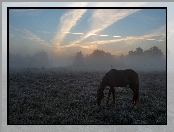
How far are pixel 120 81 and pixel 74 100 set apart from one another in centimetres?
218

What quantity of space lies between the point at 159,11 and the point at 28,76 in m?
6.38

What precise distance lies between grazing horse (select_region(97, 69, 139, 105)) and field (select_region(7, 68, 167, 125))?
7.0 inches

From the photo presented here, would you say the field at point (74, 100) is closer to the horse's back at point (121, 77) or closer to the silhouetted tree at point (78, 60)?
the horse's back at point (121, 77)

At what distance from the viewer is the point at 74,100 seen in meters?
10.4

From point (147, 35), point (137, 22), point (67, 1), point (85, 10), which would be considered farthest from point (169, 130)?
point (67, 1)

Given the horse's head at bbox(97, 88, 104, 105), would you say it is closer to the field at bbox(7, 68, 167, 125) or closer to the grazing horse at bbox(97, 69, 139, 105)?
the grazing horse at bbox(97, 69, 139, 105)

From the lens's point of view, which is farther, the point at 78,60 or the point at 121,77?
the point at 121,77

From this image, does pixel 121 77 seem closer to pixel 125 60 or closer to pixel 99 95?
pixel 125 60

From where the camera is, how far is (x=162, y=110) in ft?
34.0

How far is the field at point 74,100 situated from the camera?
10.2 m

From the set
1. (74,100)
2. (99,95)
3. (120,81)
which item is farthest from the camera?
(120,81)

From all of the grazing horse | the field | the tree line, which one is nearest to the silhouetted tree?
the tree line

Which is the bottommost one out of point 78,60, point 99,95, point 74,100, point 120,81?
point 74,100

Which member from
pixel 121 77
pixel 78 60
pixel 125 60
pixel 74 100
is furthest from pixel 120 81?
pixel 74 100
